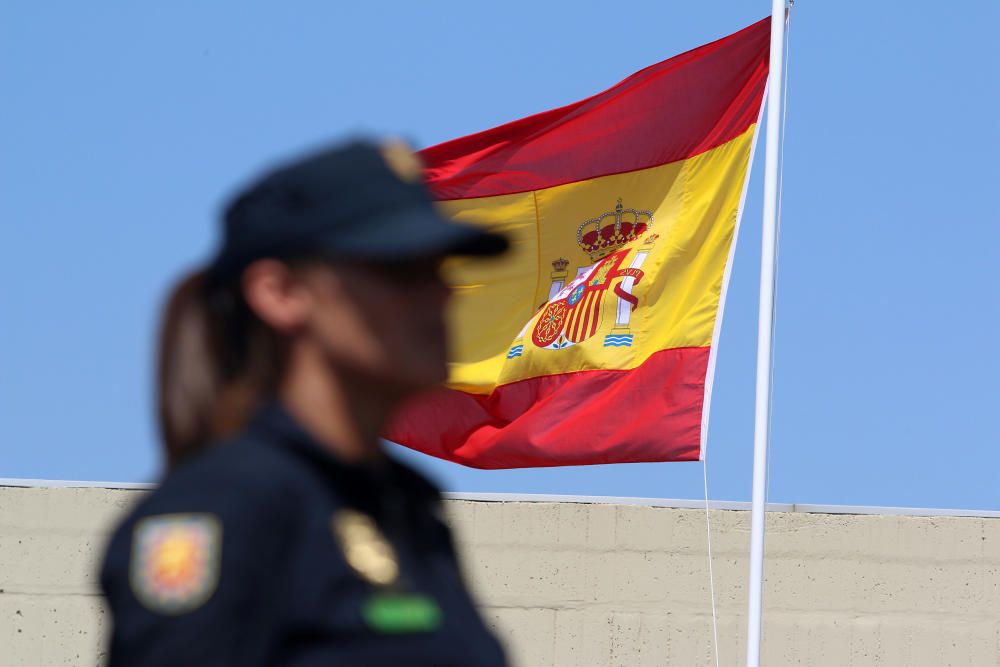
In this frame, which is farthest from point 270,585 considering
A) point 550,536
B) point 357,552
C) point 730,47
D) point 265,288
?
point 550,536

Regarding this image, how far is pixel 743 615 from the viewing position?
7.45 m

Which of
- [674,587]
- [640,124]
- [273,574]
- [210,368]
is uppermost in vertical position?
[640,124]

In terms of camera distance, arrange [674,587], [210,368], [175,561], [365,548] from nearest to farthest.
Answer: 1. [175,561]
2. [365,548]
3. [210,368]
4. [674,587]

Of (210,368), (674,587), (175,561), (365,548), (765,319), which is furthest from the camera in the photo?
(674,587)

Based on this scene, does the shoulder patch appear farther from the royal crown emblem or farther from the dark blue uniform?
the royal crown emblem

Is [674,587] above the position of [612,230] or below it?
below

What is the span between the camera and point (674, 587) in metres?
7.44

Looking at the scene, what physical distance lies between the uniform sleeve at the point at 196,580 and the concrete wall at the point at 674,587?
635 cm

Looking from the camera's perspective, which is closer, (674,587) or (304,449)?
(304,449)

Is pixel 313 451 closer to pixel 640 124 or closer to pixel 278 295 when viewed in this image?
pixel 278 295

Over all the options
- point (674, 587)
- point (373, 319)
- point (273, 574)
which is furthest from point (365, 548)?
point (674, 587)

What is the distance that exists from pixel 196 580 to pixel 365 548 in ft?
0.49

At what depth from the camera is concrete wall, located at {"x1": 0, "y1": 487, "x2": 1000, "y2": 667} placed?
24.0 feet

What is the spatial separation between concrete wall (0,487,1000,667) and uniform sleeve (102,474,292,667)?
6352mm
